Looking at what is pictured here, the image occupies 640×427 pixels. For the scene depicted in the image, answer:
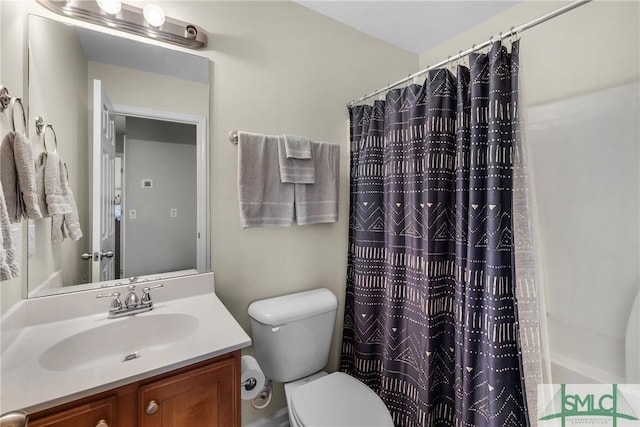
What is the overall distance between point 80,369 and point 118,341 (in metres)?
0.27

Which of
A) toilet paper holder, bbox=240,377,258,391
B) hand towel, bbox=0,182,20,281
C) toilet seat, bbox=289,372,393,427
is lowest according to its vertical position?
toilet seat, bbox=289,372,393,427

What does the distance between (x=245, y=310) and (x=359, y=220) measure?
0.83 m

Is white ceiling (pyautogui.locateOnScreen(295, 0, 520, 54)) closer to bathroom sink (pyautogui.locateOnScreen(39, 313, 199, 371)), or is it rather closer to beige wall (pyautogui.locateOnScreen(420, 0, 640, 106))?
beige wall (pyautogui.locateOnScreen(420, 0, 640, 106))

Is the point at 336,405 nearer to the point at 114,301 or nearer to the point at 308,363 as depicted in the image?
the point at 308,363

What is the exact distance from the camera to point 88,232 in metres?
1.16

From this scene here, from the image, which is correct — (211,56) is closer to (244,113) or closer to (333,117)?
(244,113)

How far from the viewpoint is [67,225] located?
43.0 inches

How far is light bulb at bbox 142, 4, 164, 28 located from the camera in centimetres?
118

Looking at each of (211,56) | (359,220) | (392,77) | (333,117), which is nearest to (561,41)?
(392,77)

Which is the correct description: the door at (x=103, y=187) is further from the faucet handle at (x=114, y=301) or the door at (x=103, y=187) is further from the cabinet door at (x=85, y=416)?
the cabinet door at (x=85, y=416)

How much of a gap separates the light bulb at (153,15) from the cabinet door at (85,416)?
1410 mm

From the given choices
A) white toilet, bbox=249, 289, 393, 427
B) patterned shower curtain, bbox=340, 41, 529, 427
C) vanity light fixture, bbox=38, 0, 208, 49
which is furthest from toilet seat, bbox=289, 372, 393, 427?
vanity light fixture, bbox=38, 0, 208, 49

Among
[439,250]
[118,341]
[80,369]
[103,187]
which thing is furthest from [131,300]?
[439,250]

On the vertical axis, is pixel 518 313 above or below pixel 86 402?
above
